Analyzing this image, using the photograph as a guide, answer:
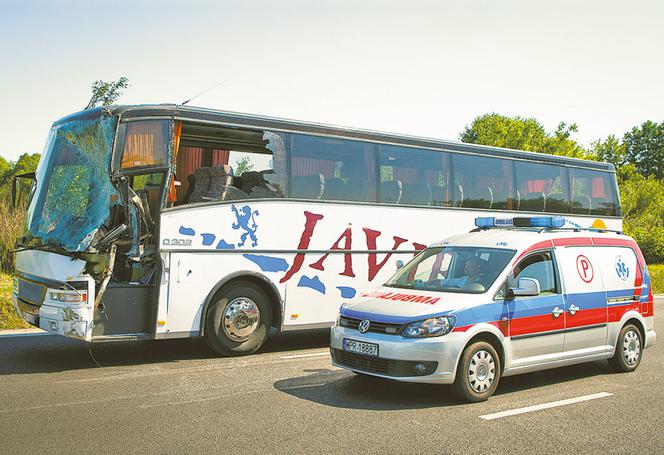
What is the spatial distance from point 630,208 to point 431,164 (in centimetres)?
3697

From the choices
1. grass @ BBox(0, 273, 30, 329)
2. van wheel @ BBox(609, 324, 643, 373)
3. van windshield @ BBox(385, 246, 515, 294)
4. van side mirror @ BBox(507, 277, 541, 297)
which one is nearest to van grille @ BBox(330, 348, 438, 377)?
van windshield @ BBox(385, 246, 515, 294)

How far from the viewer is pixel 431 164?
1361cm

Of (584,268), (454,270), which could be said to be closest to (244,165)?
(454,270)

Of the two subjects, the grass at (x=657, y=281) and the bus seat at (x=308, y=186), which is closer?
the bus seat at (x=308, y=186)

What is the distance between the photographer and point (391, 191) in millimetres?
12898

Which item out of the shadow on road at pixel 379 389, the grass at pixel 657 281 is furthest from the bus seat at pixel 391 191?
the grass at pixel 657 281

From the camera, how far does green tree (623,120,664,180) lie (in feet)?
286

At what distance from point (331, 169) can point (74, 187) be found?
4.12m

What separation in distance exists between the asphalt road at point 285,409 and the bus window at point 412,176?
3.86 meters

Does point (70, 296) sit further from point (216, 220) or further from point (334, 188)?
point (334, 188)

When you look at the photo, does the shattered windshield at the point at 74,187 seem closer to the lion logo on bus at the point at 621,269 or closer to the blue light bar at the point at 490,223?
the blue light bar at the point at 490,223

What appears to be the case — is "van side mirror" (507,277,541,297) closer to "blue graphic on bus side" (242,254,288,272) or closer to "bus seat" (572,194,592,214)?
"blue graphic on bus side" (242,254,288,272)

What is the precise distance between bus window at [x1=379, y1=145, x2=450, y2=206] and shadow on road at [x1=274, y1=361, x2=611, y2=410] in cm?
438

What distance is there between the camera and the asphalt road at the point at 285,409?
617 centimetres
